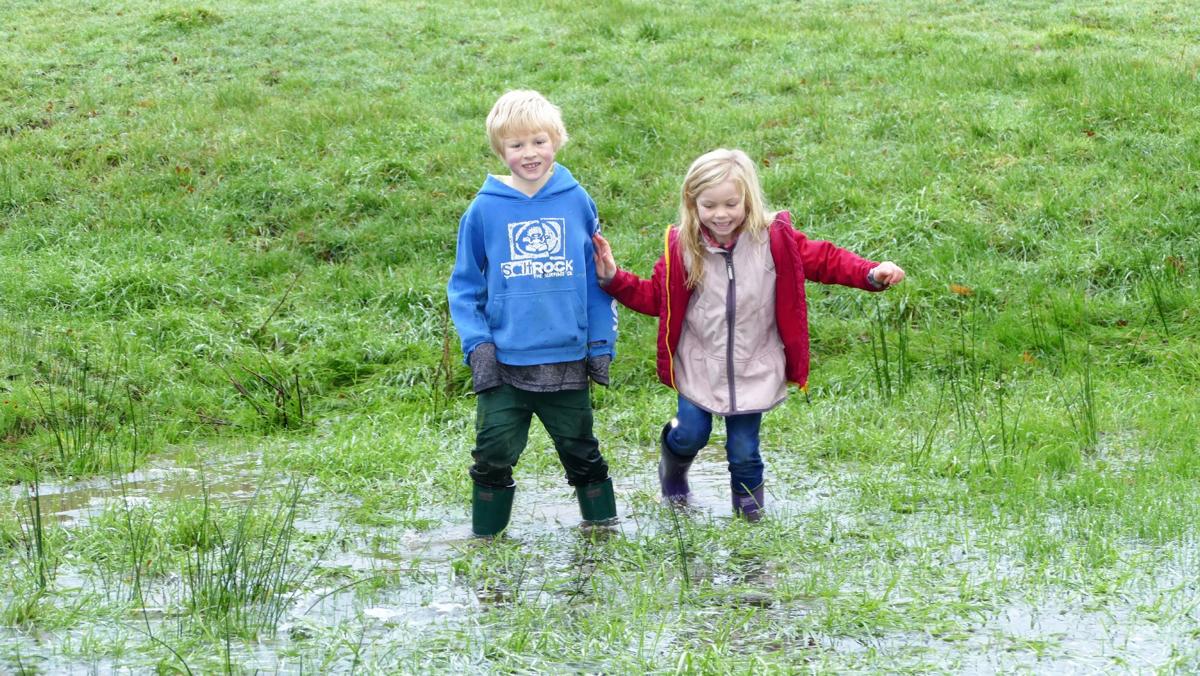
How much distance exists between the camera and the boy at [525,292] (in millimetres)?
4191

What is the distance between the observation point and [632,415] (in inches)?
250

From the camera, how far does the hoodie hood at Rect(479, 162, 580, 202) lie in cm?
425

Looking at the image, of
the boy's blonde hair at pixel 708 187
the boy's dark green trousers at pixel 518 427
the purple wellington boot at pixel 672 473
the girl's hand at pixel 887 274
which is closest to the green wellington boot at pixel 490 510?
the boy's dark green trousers at pixel 518 427

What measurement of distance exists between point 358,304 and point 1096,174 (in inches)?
234

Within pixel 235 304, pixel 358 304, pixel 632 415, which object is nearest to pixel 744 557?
pixel 632 415

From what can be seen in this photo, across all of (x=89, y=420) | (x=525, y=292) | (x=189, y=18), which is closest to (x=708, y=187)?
(x=525, y=292)

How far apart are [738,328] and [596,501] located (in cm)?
94

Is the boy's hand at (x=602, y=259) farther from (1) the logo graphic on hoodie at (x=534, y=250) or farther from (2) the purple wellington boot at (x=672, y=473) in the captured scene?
(2) the purple wellington boot at (x=672, y=473)

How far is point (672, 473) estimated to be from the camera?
4844 mm

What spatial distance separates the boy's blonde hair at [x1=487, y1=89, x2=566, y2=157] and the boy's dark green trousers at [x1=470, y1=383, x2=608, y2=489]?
0.97 metres

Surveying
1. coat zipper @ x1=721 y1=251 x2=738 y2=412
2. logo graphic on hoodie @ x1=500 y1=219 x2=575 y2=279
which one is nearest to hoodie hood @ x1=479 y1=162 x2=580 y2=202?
logo graphic on hoodie @ x1=500 y1=219 x2=575 y2=279

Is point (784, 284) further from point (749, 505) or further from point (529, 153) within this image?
point (529, 153)

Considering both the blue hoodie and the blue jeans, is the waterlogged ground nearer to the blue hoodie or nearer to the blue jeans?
the blue jeans

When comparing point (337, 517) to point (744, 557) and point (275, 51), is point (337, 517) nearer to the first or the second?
point (744, 557)
